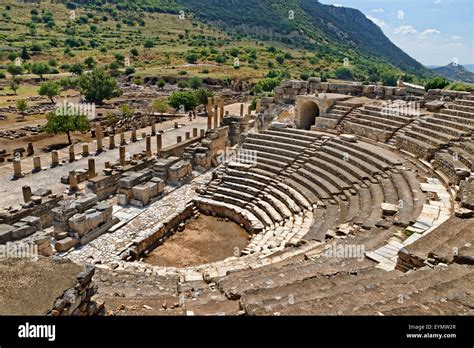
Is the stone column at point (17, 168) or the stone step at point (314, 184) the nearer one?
the stone step at point (314, 184)

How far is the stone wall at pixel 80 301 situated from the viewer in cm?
712

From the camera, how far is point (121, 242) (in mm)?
15797

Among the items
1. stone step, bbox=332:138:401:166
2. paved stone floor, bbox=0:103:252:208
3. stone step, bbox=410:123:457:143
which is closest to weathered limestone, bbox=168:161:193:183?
paved stone floor, bbox=0:103:252:208

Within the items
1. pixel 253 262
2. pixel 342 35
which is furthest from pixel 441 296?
pixel 342 35

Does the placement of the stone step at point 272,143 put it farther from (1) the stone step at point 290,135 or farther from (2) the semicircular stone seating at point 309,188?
(1) the stone step at point 290,135

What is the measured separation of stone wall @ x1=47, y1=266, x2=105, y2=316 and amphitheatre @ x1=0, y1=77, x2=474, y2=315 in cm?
3

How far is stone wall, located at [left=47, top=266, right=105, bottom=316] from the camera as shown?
23.4 feet

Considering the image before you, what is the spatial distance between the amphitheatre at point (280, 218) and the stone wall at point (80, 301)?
3 cm

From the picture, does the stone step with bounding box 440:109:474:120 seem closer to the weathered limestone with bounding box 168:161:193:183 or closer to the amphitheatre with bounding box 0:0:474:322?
the amphitheatre with bounding box 0:0:474:322

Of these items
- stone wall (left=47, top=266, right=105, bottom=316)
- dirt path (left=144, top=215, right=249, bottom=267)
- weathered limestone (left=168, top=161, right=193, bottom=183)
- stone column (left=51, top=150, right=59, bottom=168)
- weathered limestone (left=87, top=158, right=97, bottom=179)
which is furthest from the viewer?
stone column (left=51, top=150, right=59, bottom=168)

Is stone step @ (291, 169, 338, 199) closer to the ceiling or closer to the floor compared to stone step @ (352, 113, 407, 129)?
closer to the floor

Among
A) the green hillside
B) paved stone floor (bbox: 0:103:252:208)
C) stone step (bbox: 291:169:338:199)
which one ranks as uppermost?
the green hillside

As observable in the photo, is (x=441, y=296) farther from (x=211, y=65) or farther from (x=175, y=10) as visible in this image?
(x=175, y=10)

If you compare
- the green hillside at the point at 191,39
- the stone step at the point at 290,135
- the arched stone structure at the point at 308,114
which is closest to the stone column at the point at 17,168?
the stone step at the point at 290,135
